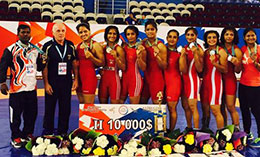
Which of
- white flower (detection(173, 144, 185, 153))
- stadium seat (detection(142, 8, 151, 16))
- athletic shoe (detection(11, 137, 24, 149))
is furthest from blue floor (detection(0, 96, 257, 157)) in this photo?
stadium seat (detection(142, 8, 151, 16))

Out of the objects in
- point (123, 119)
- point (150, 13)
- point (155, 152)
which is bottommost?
point (155, 152)

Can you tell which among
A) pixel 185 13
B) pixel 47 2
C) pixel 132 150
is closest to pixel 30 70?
pixel 132 150

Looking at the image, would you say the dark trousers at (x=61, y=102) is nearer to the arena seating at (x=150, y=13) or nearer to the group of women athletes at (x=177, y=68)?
the group of women athletes at (x=177, y=68)

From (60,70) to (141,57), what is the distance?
4.02 ft

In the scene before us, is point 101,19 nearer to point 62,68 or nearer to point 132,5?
point 132,5

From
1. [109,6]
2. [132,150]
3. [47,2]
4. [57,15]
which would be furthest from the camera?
[109,6]

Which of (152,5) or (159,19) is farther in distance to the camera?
(152,5)

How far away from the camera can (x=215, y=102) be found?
441cm

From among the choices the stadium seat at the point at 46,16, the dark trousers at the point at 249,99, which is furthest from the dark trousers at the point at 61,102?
the stadium seat at the point at 46,16

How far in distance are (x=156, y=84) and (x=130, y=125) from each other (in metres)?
0.74

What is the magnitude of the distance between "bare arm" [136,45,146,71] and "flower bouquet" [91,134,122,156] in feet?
3.72

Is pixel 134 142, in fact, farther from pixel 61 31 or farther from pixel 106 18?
pixel 106 18

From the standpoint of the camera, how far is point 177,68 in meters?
4.48

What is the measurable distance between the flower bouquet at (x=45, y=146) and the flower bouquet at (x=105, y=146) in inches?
15.9
